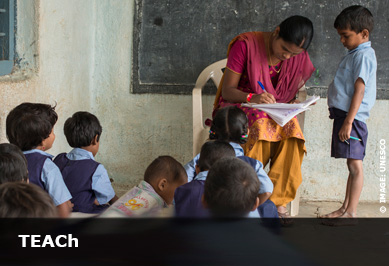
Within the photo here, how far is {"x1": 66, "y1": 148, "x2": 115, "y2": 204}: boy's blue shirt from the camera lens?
234 cm

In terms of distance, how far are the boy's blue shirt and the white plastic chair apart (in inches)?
43.3

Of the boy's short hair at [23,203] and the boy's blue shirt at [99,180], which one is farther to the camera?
the boy's blue shirt at [99,180]

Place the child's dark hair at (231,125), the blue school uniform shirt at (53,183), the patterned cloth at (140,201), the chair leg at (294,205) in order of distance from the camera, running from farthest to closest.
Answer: the chair leg at (294,205), the child's dark hair at (231,125), the blue school uniform shirt at (53,183), the patterned cloth at (140,201)

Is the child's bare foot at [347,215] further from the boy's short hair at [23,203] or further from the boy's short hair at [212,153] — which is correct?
the boy's short hair at [23,203]

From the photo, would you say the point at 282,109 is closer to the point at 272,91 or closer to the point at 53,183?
the point at 272,91

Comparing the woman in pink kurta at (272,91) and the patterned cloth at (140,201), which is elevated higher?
the woman in pink kurta at (272,91)

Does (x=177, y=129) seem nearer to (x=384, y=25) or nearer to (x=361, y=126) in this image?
(x=361, y=126)

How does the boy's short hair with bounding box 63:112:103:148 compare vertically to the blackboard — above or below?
below

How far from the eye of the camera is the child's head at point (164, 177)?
221 cm

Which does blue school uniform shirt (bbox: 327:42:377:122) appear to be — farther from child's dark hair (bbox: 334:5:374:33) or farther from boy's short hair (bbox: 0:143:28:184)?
boy's short hair (bbox: 0:143:28:184)

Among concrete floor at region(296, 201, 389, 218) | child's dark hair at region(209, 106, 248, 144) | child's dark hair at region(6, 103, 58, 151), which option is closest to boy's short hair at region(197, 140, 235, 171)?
child's dark hair at region(209, 106, 248, 144)

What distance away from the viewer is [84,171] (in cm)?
233

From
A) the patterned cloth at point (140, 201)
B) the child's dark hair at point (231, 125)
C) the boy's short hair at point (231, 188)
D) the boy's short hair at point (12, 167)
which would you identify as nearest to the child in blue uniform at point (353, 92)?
the child's dark hair at point (231, 125)

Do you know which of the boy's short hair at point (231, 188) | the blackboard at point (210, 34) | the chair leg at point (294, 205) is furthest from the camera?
the blackboard at point (210, 34)
